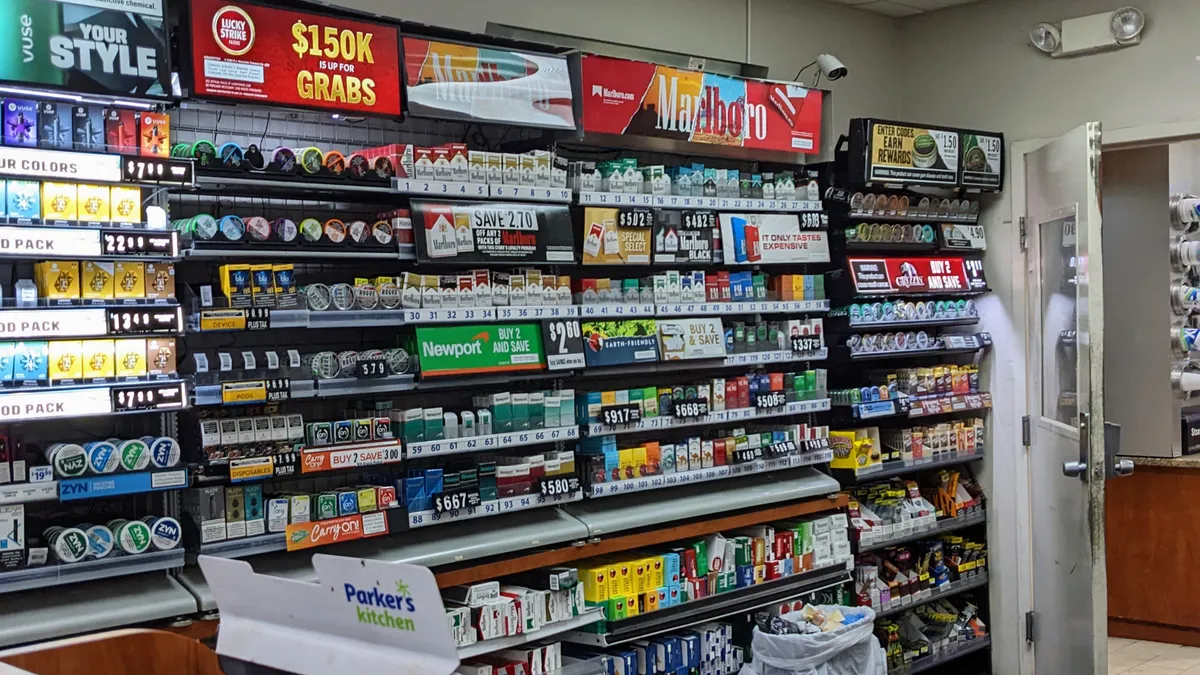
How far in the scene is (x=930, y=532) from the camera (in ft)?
19.2

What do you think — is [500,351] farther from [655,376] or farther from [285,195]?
[655,376]

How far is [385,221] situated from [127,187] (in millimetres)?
910

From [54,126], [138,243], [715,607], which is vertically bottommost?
[715,607]

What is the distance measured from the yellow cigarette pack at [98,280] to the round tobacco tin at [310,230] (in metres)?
0.62

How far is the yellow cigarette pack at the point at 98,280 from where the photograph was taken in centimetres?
321

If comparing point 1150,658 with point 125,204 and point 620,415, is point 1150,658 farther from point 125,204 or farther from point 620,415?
point 125,204

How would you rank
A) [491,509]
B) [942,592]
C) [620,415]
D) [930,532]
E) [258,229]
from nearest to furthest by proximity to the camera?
[258,229], [491,509], [620,415], [930,532], [942,592]

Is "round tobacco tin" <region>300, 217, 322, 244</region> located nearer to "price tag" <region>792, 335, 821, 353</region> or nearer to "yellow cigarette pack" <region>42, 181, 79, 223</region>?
"yellow cigarette pack" <region>42, 181, 79, 223</region>

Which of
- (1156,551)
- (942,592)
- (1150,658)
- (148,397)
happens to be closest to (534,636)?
(148,397)

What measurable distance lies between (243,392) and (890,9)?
4.55 meters

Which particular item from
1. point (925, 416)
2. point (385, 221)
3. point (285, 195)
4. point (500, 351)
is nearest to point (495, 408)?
point (500, 351)

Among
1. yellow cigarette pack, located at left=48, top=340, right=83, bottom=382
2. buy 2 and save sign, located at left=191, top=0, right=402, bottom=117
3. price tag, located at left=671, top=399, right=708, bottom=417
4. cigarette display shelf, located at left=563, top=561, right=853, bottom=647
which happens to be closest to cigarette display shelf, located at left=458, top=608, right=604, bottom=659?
cigarette display shelf, located at left=563, top=561, right=853, bottom=647

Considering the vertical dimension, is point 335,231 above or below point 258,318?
above

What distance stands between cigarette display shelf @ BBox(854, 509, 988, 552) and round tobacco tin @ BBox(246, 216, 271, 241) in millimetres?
3333
